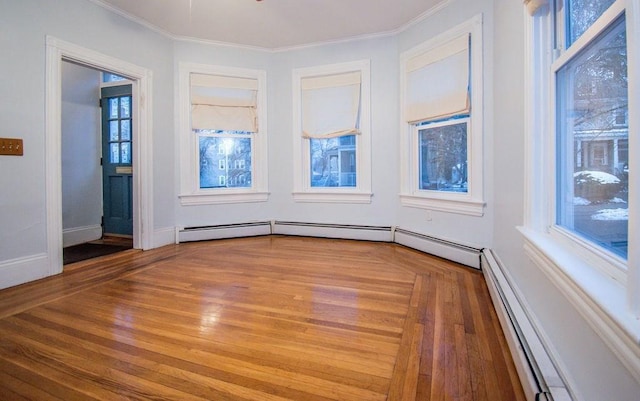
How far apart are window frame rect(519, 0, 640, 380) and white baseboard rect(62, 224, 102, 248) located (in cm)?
513

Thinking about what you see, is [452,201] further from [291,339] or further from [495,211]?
[291,339]

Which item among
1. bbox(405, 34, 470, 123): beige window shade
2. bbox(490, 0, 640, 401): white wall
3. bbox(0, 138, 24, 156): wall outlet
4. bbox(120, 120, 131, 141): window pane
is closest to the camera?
bbox(490, 0, 640, 401): white wall

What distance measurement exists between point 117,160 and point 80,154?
448 mm

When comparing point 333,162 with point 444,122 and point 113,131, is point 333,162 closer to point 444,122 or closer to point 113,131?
point 444,122

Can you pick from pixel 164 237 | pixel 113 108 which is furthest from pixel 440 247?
pixel 113 108

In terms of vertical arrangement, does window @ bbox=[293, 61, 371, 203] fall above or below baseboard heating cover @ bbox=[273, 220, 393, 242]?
above

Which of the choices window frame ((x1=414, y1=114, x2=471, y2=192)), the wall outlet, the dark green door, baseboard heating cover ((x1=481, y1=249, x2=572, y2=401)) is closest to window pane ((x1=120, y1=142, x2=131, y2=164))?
the dark green door

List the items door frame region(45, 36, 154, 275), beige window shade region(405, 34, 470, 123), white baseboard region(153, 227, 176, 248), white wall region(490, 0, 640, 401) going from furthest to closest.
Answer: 1. white baseboard region(153, 227, 176, 248)
2. beige window shade region(405, 34, 470, 123)
3. door frame region(45, 36, 154, 275)
4. white wall region(490, 0, 640, 401)

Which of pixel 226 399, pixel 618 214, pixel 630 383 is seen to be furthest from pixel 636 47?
pixel 226 399

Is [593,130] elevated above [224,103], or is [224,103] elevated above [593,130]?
[224,103]

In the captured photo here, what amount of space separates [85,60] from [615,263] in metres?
4.21

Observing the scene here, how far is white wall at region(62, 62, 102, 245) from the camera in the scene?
4379 millimetres

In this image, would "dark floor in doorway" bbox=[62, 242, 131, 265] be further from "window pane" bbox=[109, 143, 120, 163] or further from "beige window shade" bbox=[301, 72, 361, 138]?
"beige window shade" bbox=[301, 72, 361, 138]

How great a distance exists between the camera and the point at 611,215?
1034mm
